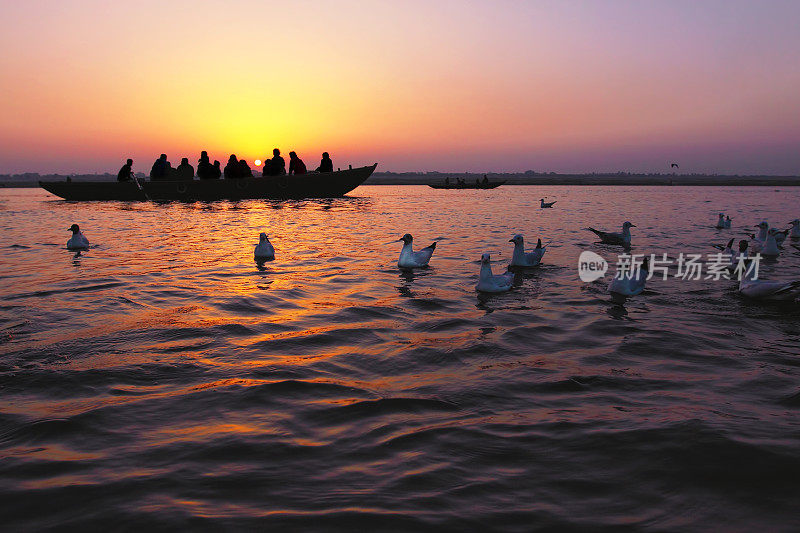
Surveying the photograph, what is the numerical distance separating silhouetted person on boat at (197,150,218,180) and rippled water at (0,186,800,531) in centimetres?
2986

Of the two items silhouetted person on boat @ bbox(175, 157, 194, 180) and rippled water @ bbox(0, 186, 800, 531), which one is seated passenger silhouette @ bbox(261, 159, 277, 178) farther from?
rippled water @ bbox(0, 186, 800, 531)

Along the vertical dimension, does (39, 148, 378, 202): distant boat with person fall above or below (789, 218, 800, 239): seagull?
above

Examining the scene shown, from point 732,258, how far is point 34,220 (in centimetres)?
2919

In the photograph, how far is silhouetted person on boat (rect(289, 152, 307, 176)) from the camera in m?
39.8

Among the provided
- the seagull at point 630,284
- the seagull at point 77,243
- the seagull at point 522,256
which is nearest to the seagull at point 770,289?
the seagull at point 630,284

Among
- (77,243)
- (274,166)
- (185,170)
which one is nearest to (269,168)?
(274,166)

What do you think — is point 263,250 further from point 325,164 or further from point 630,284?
point 325,164

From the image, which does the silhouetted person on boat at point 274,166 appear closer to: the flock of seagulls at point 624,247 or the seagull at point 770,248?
the flock of seagulls at point 624,247

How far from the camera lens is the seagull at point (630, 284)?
9594 mm

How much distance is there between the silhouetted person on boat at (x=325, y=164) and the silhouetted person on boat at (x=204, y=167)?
27.0 feet

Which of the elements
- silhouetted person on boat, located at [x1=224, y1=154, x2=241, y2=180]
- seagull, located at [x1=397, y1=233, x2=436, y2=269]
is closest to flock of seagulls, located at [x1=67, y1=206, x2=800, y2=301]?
seagull, located at [x1=397, y1=233, x2=436, y2=269]

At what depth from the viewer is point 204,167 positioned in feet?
127
